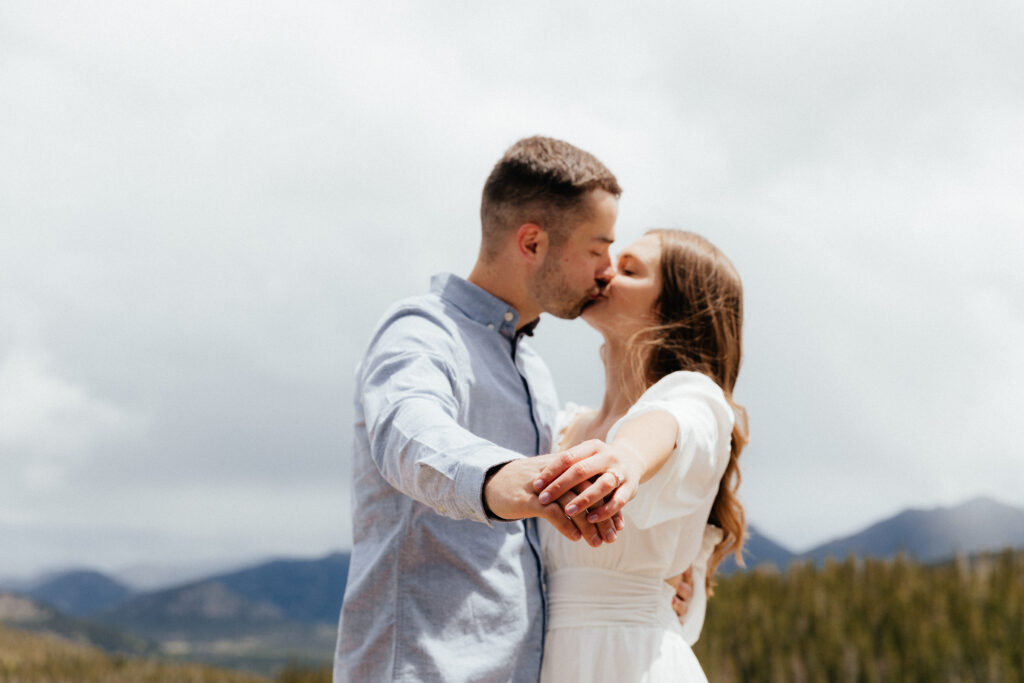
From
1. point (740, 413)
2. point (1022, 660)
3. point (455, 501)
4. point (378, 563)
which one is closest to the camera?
point (455, 501)

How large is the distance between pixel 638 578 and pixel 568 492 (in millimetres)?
1152

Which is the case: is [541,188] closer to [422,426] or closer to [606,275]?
[606,275]

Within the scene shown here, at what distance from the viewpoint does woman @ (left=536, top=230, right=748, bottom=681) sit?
2357 millimetres

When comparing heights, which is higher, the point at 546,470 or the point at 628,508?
the point at 628,508

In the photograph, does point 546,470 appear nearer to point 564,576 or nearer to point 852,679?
point 564,576

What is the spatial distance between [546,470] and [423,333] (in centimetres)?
82

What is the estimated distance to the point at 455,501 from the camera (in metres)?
1.72

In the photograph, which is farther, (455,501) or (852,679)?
(852,679)

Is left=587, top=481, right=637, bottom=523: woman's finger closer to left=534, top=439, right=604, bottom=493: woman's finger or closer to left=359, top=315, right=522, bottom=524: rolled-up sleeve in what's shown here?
left=534, top=439, right=604, bottom=493: woman's finger

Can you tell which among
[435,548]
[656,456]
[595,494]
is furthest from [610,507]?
[435,548]

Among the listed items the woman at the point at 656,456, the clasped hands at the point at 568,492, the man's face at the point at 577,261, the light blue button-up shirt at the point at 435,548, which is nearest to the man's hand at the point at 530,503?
the clasped hands at the point at 568,492

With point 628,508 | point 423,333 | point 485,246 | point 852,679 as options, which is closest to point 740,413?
point 628,508

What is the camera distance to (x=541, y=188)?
268 centimetres

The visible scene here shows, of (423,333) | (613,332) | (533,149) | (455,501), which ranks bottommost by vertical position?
(455,501)
